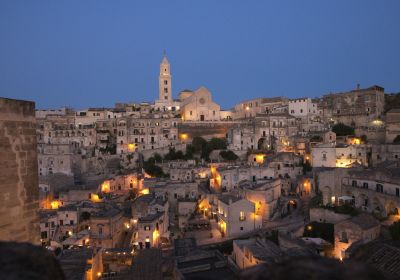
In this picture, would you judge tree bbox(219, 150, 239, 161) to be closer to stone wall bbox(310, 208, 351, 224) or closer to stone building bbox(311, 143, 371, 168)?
stone building bbox(311, 143, 371, 168)

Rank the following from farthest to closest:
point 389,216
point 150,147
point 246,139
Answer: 1. point 150,147
2. point 246,139
3. point 389,216

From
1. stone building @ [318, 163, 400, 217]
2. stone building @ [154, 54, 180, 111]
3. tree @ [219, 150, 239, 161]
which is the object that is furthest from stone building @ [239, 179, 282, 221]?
stone building @ [154, 54, 180, 111]

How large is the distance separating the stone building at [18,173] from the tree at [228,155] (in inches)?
1543

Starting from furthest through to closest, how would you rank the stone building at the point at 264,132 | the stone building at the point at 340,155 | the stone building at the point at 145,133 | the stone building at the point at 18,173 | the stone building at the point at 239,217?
the stone building at the point at 145,133
the stone building at the point at 264,132
the stone building at the point at 340,155
the stone building at the point at 239,217
the stone building at the point at 18,173

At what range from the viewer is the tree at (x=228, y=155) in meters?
45.6

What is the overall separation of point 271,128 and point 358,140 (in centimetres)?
1052

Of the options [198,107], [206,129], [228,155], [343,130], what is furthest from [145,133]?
[343,130]

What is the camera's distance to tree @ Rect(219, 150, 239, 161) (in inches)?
1794

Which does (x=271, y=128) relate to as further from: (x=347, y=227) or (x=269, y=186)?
(x=347, y=227)

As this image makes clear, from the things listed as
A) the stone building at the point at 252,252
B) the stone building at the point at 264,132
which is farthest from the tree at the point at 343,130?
the stone building at the point at 252,252

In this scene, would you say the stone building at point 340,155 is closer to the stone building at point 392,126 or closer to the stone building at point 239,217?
the stone building at point 392,126

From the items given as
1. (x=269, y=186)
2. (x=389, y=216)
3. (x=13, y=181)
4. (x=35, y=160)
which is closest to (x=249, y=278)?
(x=13, y=181)

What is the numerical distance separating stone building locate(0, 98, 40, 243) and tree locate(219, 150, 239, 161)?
39.2 meters

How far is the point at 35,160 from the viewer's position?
6.90m
